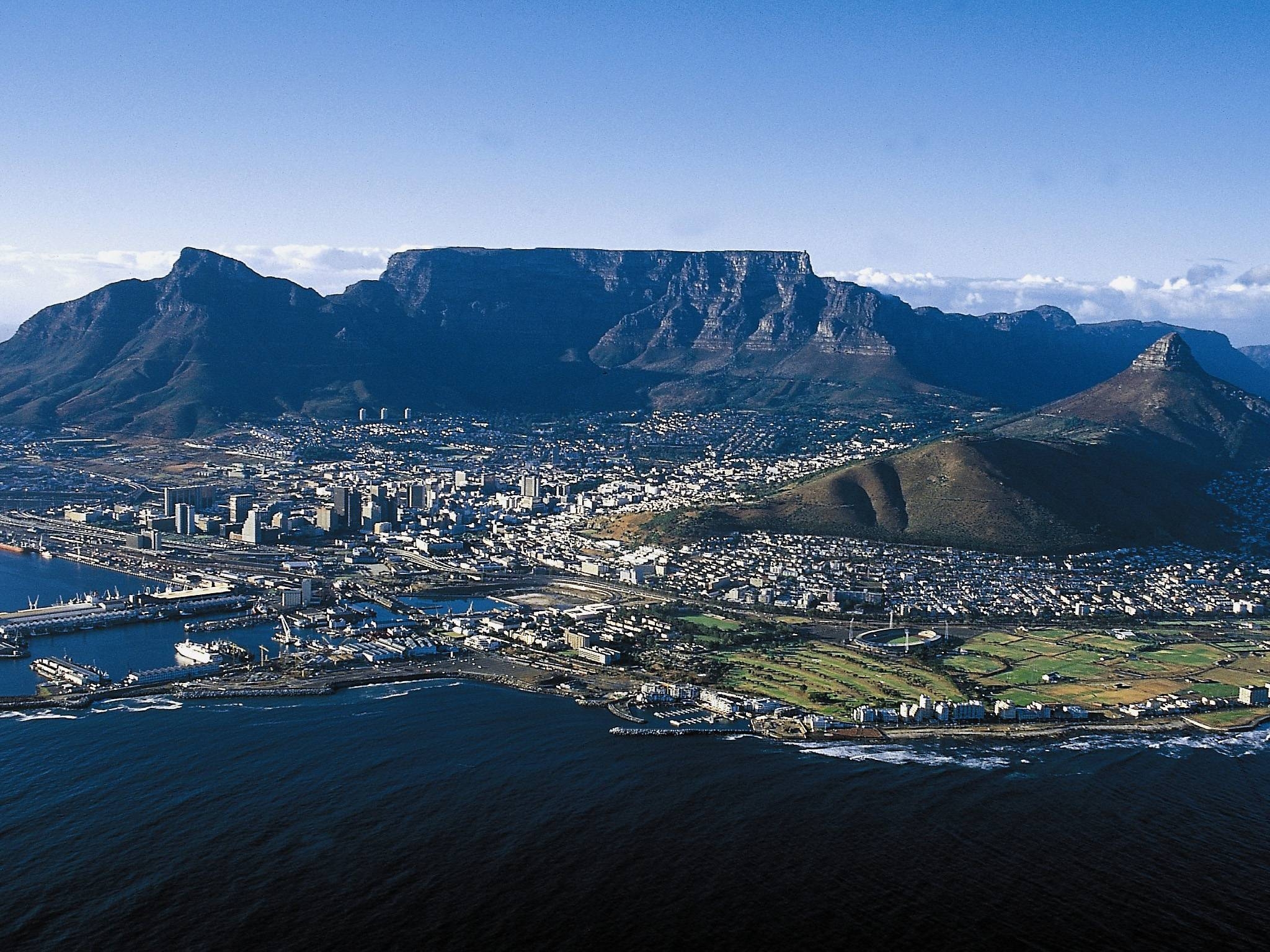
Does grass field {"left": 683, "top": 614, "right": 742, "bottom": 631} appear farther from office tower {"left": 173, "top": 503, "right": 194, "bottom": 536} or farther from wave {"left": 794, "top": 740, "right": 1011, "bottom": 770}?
office tower {"left": 173, "top": 503, "right": 194, "bottom": 536}

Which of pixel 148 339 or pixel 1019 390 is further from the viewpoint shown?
pixel 1019 390

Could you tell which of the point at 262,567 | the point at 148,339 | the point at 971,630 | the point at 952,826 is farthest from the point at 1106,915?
the point at 148,339

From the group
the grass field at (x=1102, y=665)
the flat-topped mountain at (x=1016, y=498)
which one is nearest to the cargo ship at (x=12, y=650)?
the flat-topped mountain at (x=1016, y=498)

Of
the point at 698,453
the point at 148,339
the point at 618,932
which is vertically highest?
the point at 148,339

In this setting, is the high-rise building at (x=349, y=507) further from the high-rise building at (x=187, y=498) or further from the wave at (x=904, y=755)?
the wave at (x=904, y=755)

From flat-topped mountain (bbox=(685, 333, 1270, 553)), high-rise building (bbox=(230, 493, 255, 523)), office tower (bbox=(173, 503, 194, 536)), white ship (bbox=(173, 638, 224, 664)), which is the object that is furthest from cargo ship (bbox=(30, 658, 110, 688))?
flat-topped mountain (bbox=(685, 333, 1270, 553))

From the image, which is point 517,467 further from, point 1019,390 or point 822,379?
point 1019,390
